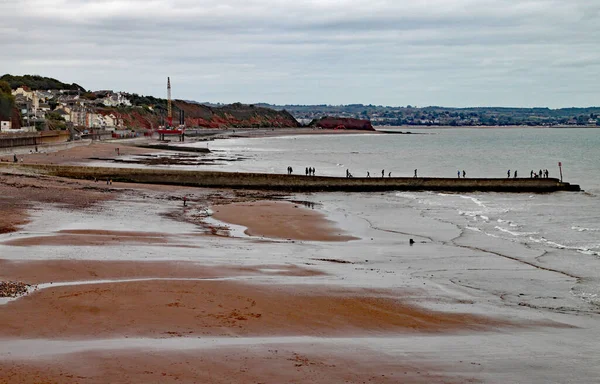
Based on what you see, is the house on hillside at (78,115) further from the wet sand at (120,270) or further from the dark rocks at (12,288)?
the dark rocks at (12,288)

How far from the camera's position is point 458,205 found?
1779 inches

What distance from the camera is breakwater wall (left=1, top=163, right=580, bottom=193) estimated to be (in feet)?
173

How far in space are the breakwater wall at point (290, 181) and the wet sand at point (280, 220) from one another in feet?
33.1

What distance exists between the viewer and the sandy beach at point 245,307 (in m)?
12.3

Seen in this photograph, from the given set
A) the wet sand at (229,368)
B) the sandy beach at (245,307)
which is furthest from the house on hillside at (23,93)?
the wet sand at (229,368)

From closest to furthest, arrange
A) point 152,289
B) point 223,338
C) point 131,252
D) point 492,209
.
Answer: point 223,338
point 152,289
point 131,252
point 492,209

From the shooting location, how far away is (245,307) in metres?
16.3

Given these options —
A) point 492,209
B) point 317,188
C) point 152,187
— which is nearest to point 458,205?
point 492,209

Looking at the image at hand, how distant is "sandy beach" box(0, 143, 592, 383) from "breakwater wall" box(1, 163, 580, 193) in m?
21.1

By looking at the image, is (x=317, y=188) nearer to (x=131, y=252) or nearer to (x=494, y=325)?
(x=131, y=252)

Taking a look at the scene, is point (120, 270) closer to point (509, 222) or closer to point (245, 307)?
point (245, 307)

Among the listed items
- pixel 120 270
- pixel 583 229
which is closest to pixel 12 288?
pixel 120 270

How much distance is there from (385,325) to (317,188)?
37524 mm

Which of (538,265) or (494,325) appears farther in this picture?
(538,265)
